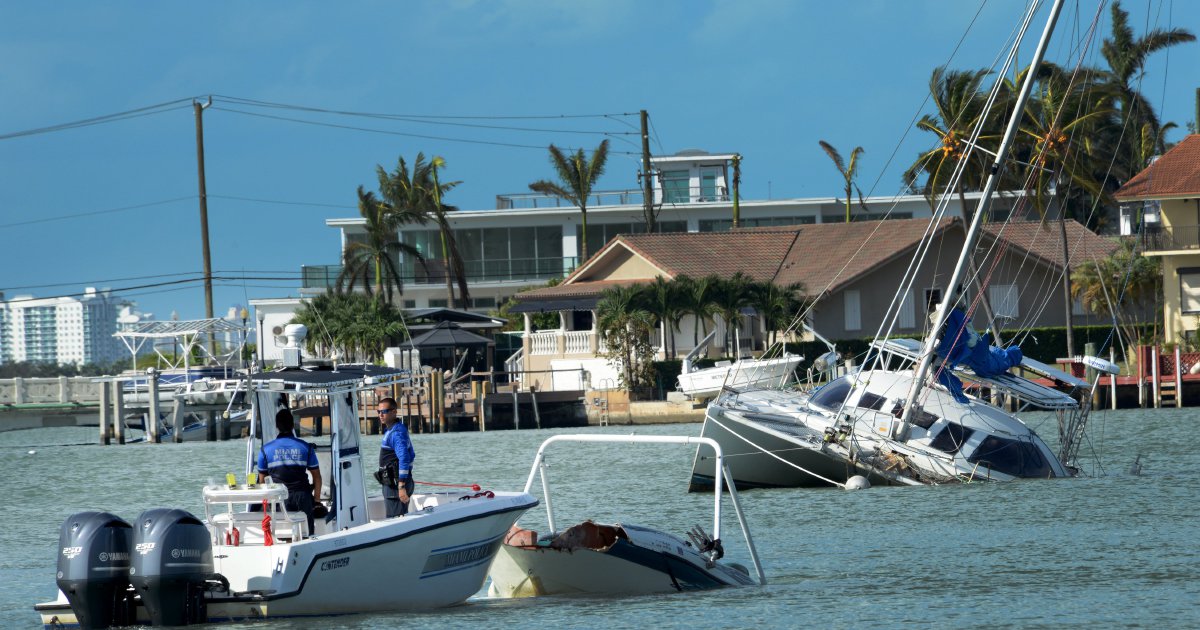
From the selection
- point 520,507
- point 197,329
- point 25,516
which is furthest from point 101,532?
point 197,329

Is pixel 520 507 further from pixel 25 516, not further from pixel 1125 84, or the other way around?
pixel 1125 84

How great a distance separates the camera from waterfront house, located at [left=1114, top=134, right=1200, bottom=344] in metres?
59.2

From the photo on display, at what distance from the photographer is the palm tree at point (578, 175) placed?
84375 millimetres

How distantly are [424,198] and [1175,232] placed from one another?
3985cm

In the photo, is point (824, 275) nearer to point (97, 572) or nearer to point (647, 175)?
point (647, 175)

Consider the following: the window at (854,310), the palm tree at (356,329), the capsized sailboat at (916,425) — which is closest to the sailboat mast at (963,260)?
the capsized sailboat at (916,425)

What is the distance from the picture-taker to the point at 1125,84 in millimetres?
79875

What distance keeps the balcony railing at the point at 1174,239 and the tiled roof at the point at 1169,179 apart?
1298 millimetres

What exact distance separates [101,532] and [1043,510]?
16495 mm

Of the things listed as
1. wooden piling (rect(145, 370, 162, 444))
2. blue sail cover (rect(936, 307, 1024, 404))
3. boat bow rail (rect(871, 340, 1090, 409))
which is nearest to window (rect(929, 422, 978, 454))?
blue sail cover (rect(936, 307, 1024, 404))

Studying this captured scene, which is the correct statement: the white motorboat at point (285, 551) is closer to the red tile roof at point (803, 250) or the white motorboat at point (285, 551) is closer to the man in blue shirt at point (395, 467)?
the man in blue shirt at point (395, 467)

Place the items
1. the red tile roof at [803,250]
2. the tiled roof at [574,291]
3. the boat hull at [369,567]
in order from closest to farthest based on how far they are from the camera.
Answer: the boat hull at [369,567]
the red tile roof at [803,250]
the tiled roof at [574,291]

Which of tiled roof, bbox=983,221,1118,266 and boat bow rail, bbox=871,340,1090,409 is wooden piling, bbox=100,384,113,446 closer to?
tiled roof, bbox=983,221,1118,266

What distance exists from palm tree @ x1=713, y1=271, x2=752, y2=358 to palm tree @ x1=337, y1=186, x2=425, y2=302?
77.4 ft
